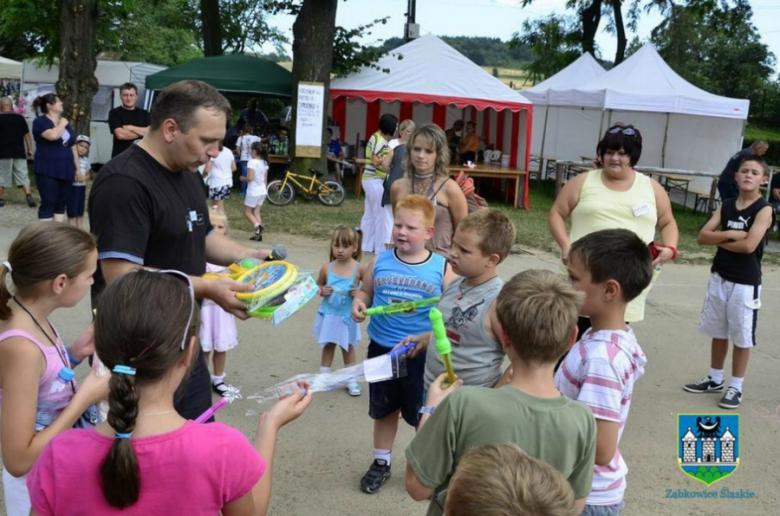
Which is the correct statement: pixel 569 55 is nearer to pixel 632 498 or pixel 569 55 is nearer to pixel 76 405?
pixel 632 498

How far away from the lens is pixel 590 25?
26.9 metres

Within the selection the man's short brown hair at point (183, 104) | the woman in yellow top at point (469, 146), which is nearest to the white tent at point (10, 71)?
the woman in yellow top at point (469, 146)

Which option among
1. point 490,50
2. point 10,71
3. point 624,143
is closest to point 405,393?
point 624,143

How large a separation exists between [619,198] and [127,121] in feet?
26.7

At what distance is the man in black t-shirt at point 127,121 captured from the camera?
1040 cm

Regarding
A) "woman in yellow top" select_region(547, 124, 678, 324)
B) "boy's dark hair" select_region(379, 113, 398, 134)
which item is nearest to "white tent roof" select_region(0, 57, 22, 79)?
"boy's dark hair" select_region(379, 113, 398, 134)

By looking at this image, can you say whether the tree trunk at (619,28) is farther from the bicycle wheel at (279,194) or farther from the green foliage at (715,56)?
the bicycle wheel at (279,194)

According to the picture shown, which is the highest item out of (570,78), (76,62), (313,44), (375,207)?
(570,78)

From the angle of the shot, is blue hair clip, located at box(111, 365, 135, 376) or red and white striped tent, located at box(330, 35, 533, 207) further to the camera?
red and white striped tent, located at box(330, 35, 533, 207)

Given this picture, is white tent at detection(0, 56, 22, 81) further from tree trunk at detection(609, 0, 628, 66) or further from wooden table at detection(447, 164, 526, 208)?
tree trunk at detection(609, 0, 628, 66)

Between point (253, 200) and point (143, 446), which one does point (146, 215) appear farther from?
point (253, 200)

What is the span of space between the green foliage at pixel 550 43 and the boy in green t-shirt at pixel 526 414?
92.3 feet

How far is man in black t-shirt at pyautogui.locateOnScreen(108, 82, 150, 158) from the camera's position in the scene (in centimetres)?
1040

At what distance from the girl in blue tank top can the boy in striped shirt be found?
2303 millimetres
